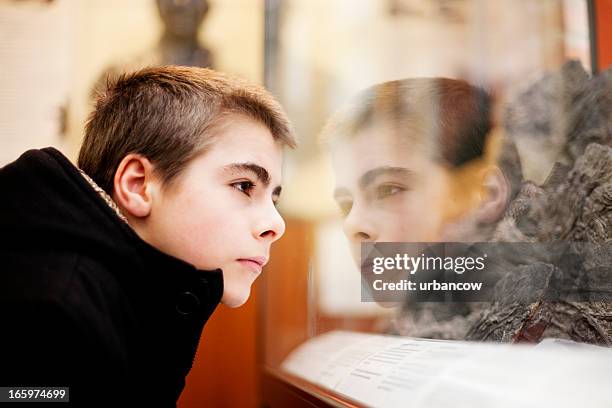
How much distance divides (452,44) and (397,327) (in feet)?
1.99

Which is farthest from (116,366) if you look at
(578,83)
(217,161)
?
(578,83)

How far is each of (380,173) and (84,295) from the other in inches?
24.9

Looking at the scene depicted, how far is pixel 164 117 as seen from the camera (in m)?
0.99

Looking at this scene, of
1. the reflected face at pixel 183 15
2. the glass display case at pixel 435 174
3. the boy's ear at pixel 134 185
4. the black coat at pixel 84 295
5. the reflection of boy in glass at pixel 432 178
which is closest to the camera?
the black coat at pixel 84 295

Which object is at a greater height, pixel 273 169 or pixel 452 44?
pixel 452 44

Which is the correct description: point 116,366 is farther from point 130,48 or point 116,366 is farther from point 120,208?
point 130,48

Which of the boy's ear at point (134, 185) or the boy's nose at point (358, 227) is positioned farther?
the boy's nose at point (358, 227)

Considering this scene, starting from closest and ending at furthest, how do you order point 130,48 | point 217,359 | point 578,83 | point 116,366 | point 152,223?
point 116,366 → point 152,223 → point 578,83 → point 130,48 → point 217,359

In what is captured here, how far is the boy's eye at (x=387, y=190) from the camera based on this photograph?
3.86ft

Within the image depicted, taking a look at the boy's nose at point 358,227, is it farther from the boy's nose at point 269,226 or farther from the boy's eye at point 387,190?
the boy's nose at point 269,226

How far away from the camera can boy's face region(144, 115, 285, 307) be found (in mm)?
964

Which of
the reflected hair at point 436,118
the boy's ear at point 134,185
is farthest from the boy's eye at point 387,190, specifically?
the boy's ear at point 134,185

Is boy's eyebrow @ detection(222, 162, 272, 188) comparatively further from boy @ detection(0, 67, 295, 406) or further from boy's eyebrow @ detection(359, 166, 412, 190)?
boy's eyebrow @ detection(359, 166, 412, 190)

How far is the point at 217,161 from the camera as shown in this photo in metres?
0.98
